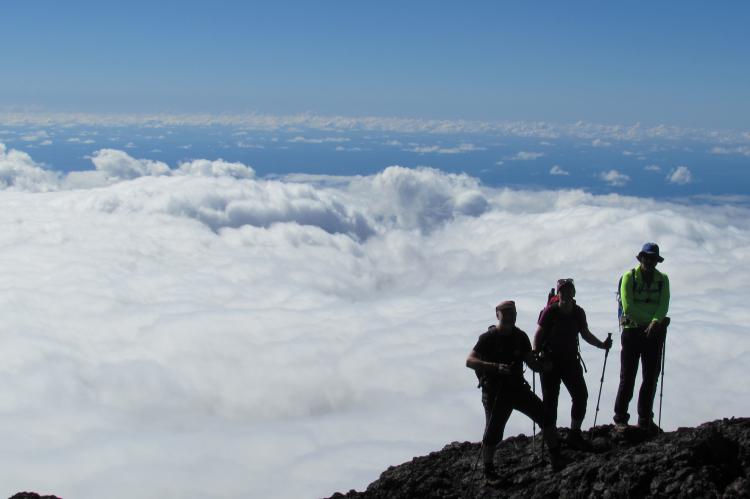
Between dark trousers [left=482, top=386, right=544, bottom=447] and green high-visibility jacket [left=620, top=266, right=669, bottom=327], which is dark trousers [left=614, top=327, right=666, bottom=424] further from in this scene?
dark trousers [left=482, top=386, right=544, bottom=447]

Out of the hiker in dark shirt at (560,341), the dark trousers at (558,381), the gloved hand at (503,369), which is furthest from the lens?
the dark trousers at (558,381)

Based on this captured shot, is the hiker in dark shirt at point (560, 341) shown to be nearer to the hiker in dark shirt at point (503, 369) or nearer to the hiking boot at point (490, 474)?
the hiker in dark shirt at point (503, 369)

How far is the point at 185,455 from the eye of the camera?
561 ft

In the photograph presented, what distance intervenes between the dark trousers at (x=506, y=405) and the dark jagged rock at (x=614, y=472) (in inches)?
42.3

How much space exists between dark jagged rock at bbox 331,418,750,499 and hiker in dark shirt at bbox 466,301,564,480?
100cm

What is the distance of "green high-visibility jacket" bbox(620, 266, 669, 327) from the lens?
1016 centimetres

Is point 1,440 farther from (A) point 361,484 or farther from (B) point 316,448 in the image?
(A) point 361,484

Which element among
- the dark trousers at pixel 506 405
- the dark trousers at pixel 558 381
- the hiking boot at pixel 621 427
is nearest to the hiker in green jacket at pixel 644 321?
the hiking boot at pixel 621 427

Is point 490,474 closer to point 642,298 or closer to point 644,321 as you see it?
point 644,321

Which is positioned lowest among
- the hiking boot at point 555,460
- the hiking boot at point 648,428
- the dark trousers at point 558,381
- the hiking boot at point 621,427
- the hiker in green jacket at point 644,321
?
the hiking boot at point 555,460

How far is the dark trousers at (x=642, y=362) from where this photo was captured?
1039 cm

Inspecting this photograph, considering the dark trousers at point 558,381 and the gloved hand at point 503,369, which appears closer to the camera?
the gloved hand at point 503,369

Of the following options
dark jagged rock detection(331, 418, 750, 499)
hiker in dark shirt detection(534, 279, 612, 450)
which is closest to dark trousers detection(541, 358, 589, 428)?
hiker in dark shirt detection(534, 279, 612, 450)

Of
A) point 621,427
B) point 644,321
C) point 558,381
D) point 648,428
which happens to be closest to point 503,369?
point 558,381
